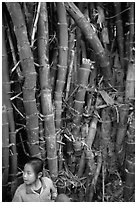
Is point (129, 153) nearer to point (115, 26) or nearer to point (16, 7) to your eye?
point (115, 26)

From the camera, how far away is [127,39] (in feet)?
6.61

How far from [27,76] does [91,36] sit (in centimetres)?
60

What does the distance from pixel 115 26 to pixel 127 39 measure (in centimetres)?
16

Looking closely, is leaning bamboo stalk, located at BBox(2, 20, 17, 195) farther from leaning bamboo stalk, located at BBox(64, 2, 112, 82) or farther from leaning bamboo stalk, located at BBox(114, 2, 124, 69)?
leaning bamboo stalk, located at BBox(114, 2, 124, 69)

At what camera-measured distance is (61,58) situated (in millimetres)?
1788

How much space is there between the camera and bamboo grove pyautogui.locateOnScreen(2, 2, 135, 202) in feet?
5.31

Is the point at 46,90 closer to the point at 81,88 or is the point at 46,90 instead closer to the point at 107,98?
the point at 81,88

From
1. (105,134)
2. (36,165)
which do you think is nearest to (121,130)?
(105,134)

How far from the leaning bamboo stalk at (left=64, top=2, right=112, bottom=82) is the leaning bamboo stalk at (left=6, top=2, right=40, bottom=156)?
41 cm

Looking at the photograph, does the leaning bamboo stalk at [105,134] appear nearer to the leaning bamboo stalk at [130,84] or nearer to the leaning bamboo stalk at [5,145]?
the leaning bamboo stalk at [130,84]

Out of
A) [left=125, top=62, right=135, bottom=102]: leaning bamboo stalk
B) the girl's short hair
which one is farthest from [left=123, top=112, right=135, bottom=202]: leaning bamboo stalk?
the girl's short hair

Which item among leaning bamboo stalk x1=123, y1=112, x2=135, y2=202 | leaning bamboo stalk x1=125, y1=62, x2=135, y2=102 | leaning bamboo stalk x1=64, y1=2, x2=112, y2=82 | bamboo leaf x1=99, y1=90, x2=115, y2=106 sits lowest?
leaning bamboo stalk x1=123, y1=112, x2=135, y2=202

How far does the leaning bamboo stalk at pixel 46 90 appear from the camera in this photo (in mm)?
1669

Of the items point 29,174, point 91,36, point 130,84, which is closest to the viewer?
point 29,174
